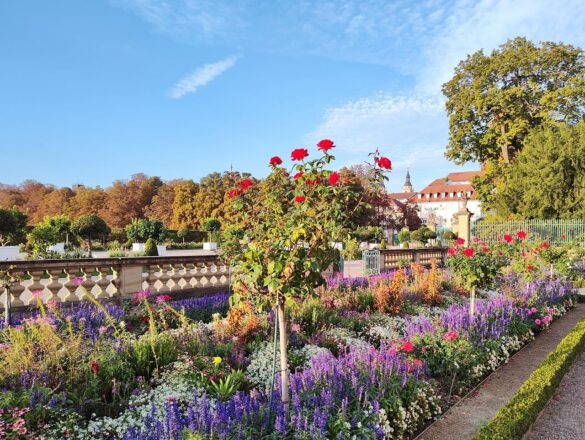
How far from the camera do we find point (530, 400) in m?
3.50

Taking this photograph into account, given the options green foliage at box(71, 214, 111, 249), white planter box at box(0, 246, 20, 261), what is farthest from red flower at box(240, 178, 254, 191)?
green foliage at box(71, 214, 111, 249)

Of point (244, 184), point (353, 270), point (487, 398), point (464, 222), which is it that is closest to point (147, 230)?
point (353, 270)

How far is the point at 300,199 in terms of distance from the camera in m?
2.78

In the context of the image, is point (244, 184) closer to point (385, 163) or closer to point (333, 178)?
point (333, 178)

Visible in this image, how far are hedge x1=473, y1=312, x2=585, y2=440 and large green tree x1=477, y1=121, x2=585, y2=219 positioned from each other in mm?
21498

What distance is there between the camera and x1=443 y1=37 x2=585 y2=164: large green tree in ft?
81.7

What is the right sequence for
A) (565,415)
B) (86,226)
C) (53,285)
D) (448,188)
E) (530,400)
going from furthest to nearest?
(448,188) → (86,226) → (53,285) → (565,415) → (530,400)

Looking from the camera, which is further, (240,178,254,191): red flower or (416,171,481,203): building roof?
(416,171,481,203): building roof

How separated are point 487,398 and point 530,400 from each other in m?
0.52

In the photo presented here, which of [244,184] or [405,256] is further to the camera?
[405,256]

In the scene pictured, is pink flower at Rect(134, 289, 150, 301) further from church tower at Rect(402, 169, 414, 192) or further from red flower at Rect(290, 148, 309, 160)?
church tower at Rect(402, 169, 414, 192)

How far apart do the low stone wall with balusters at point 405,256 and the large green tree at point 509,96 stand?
541 inches

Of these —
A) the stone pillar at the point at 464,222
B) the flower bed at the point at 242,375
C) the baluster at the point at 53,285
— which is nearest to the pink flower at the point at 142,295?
the flower bed at the point at 242,375

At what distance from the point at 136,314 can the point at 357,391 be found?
4311mm
